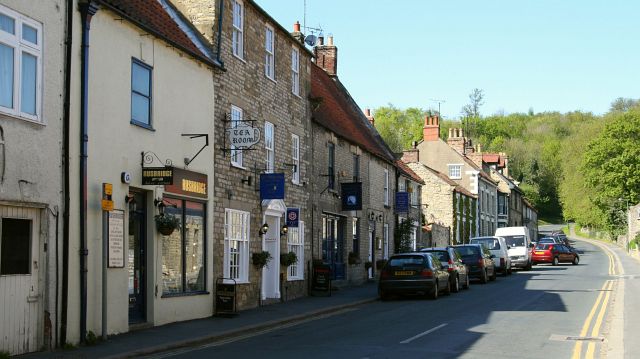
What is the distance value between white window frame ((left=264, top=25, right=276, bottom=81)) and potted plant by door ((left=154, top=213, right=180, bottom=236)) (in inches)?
314

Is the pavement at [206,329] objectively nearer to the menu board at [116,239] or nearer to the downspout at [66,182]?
the downspout at [66,182]

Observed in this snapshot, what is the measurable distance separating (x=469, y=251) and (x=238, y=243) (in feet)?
51.5

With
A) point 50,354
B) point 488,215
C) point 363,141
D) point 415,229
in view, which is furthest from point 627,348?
point 488,215

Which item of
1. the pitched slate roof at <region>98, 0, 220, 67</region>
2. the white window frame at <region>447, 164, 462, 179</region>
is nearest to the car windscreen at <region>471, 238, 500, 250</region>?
the pitched slate roof at <region>98, 0, 220, 67</region>

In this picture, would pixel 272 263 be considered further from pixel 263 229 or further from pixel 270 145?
pixel 270 145

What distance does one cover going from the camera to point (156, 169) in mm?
16047

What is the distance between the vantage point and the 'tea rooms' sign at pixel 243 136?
64.6 feet

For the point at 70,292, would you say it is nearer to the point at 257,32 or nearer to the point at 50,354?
the point at 50,354

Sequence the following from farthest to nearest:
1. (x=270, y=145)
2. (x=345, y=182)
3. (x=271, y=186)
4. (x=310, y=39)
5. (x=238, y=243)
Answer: (x=310, y=39) < (x=345, y=182) < (x=270, y=145) < (x=271, y=186) < (x=238, y=243)

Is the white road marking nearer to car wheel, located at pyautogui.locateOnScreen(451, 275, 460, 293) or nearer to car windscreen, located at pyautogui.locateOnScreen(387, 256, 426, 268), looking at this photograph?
car windscreen, located at pyautogui.locateOnScreen(387, 256, 426, 268)

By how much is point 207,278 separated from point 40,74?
7.88m

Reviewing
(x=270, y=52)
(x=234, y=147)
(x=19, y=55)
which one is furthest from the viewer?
(x=270, y=52)

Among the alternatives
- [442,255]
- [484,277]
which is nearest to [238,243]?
[442,255]

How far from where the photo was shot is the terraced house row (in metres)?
12.8
